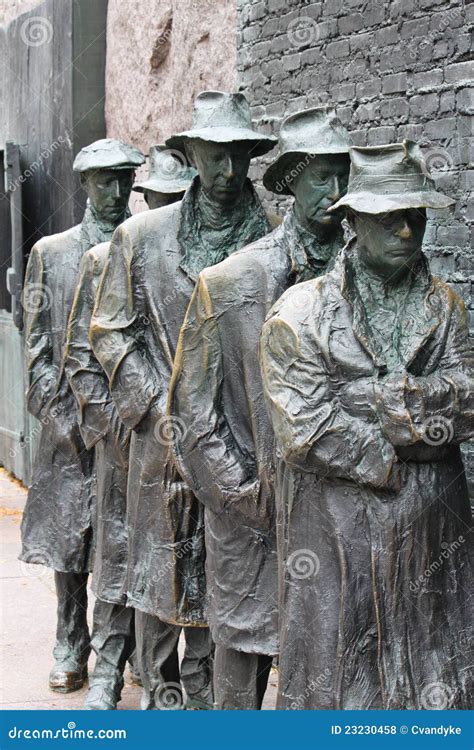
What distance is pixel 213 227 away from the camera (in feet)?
21.4

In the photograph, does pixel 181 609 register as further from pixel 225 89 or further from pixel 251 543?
pixel 225 89

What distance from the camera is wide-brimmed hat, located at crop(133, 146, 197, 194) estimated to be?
7754mm

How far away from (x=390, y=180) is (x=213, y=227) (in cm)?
180

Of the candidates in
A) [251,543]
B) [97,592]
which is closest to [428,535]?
[251,543]

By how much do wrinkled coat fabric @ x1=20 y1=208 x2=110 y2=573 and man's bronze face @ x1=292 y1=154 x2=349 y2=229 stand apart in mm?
2470

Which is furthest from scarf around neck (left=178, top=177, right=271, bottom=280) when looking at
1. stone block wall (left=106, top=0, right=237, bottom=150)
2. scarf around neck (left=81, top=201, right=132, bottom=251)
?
stone block wall (left=106, top=0, right=237, bottom=150)

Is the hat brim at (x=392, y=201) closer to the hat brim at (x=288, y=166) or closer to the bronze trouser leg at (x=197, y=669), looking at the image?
the hat brim at (x=288, y=166)

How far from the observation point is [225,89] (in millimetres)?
9414

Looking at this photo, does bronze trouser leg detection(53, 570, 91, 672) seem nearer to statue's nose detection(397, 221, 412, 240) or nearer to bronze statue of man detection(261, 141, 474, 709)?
bronze statue of man detection(261, 141, 474, 709)

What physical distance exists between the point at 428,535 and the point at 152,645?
2.33 metres

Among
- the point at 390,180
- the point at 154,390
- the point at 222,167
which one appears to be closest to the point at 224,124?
the point at 222,167

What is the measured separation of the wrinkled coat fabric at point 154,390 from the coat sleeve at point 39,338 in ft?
4.67

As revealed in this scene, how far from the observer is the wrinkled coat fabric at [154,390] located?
6613mm

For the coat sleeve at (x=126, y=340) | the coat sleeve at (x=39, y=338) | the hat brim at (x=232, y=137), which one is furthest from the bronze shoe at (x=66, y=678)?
the hat brim at (x=232, y=137)
